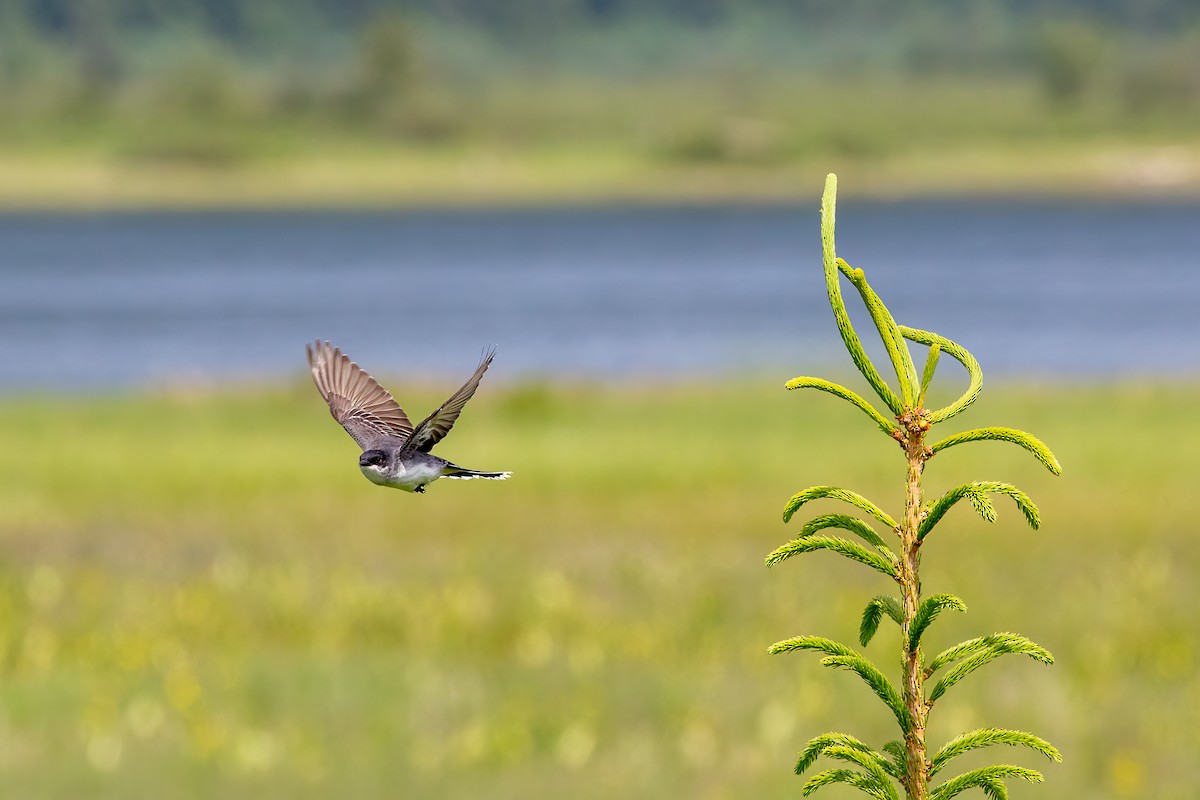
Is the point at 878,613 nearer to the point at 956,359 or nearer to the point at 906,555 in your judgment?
the point at 906,555

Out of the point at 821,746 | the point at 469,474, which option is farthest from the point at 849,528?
the point at 469,474

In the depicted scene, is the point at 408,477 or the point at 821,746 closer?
the point at 821,746

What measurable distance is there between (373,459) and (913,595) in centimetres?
58

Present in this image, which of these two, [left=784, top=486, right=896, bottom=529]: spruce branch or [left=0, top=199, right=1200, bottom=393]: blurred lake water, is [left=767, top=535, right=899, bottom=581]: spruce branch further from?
[left=0, top=199, right=1200, bottom=393]: blurred lake water

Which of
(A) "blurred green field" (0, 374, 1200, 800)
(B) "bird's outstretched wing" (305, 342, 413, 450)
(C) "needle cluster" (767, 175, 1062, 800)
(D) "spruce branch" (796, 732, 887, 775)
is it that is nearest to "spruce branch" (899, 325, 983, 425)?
(C) "needle cluster" (767, 175, 1062, 800)

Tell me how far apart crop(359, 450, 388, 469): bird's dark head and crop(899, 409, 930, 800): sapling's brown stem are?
0.55m

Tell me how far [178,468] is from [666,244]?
152288 mm

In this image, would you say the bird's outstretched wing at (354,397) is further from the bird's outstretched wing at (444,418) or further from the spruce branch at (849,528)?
the spruce branch at (849,528)

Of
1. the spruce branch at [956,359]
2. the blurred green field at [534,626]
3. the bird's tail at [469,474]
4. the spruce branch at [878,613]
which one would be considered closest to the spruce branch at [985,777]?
the spruce branch at [878,613]

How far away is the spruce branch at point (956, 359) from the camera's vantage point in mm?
1104

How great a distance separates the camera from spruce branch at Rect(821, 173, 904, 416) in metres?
1.08

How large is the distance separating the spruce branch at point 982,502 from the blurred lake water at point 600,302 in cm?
5050

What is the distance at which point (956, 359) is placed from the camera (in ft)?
3.78

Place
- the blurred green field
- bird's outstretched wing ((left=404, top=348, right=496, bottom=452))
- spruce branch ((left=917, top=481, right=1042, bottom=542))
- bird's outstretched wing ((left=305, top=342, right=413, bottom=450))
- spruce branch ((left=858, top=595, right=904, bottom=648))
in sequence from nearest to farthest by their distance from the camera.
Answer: spruce branch ((left=917, top=481, right=1042, bottom=542)) < spruce branch ((left=858, top=595, right=904, bottom=648)) < bird's outstretched wing ((left=404, top=348, right=496, bottom=452)) < bird's outstretched wing ((left=305, top=342, right=413, bottom=450)) < the blurred green field
